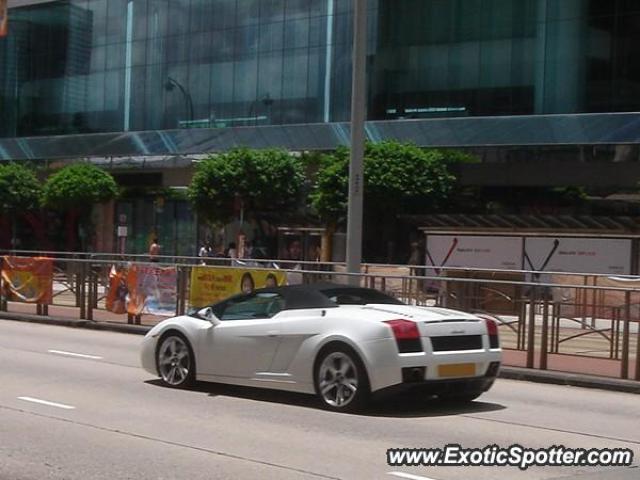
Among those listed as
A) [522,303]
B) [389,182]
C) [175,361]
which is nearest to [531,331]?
[522,303]

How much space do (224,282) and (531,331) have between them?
20.6ft

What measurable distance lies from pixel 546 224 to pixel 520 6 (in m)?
12.9

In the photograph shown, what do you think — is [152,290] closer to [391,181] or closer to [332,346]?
[332,346]

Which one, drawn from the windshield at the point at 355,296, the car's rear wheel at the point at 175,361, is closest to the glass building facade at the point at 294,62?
the windshield at the point at 355,296

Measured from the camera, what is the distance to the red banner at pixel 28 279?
23141mm

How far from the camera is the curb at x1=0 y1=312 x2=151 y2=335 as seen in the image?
20.4m

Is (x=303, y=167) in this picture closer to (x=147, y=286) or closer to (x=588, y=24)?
(x=588, y=24)

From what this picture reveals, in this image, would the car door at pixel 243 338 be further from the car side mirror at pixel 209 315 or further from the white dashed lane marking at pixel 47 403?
the white dashed lane marking at pixel 47 403

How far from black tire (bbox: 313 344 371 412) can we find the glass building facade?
3169 centimetres

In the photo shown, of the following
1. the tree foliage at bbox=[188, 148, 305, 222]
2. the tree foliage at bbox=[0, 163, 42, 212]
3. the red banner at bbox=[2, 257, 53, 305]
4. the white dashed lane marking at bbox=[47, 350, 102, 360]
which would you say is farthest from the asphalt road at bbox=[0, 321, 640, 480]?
the tree foliage at bbox=[0, 163, 42, 212]

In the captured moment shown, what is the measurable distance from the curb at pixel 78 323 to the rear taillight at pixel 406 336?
10519 millimetres

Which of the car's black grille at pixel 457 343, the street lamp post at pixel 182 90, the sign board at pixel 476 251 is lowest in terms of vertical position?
the car's black grille at pixel 457 343

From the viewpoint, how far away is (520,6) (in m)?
42.4

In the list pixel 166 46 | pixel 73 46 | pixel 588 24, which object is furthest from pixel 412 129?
pixel 73 46
